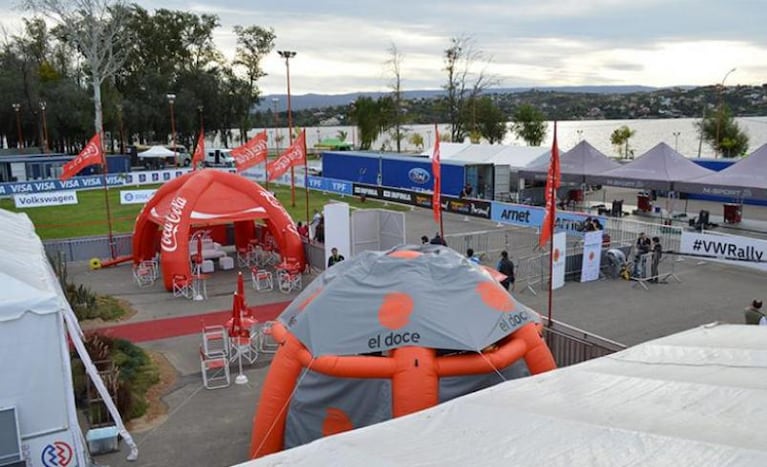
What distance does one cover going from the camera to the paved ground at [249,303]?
31.6ft

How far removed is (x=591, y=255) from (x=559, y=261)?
1.49 metres

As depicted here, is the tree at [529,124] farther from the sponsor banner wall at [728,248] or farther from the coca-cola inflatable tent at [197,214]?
the coca-cola inflatable tent at [197,214]

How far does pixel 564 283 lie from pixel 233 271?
10.7 meters

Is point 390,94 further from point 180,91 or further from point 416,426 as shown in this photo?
point 416,426

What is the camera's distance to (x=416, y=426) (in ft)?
16.3

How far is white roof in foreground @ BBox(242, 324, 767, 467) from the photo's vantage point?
397 centimetres

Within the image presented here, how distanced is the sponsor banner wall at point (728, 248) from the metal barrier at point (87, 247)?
782 inches

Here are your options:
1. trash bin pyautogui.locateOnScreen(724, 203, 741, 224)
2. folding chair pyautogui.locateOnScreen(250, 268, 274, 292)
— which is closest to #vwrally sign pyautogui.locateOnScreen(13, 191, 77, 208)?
folding chair pyautogui.locateOnScreen(250, 268, 274, 292)

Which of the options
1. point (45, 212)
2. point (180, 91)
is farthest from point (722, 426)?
point (180, 91)

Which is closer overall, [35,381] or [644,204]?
[35,381]

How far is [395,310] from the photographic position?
8008 mm

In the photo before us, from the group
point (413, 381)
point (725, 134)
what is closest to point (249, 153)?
point (413, 381)

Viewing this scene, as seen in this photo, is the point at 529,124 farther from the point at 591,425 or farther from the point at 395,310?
the point at 591,425

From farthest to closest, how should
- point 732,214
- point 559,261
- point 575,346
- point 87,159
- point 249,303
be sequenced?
1. point 732,214
2. point 87,159
3. point 559,261
4. point 249,303
5. point 575,346
